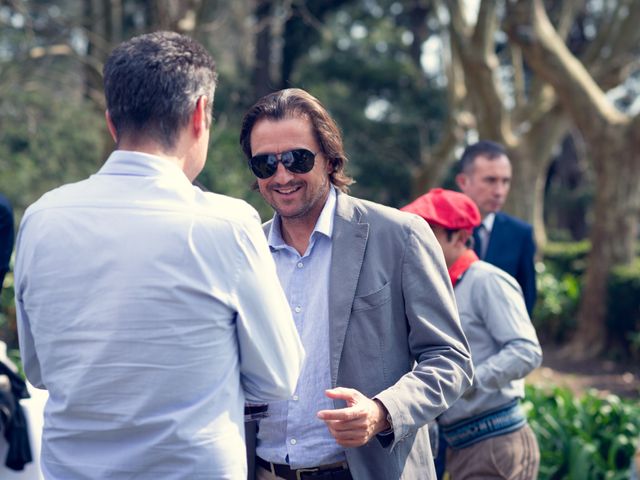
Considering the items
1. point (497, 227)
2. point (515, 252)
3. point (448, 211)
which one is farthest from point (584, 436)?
point (448, 211)

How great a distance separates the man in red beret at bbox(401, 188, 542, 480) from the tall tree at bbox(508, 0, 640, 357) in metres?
7.73

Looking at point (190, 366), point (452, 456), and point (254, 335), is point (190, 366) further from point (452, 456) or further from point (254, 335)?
point (452, 456)

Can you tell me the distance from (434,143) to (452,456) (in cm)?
1942

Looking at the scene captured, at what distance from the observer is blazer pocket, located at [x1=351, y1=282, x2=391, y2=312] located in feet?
8.55

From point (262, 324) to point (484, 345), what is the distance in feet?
6.20

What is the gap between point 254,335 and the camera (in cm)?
201

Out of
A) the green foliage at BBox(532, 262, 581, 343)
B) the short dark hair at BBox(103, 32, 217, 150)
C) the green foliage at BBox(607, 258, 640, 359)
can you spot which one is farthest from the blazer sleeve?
the green foliage at BBox(532, 262, 581, 343)

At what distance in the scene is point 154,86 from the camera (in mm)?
2021

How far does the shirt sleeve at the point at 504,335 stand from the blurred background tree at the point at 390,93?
663cm

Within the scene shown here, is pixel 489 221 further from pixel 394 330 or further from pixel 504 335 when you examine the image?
pixel 394 330

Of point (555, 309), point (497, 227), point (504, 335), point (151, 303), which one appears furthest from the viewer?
point (555, 309)

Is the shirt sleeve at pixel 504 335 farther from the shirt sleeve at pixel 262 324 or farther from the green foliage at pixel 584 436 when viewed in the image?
the green foliage at pixel 584 436

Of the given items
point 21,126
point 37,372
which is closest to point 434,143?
point 21,126

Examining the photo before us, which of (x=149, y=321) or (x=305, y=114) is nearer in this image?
(x=149, y=321)
